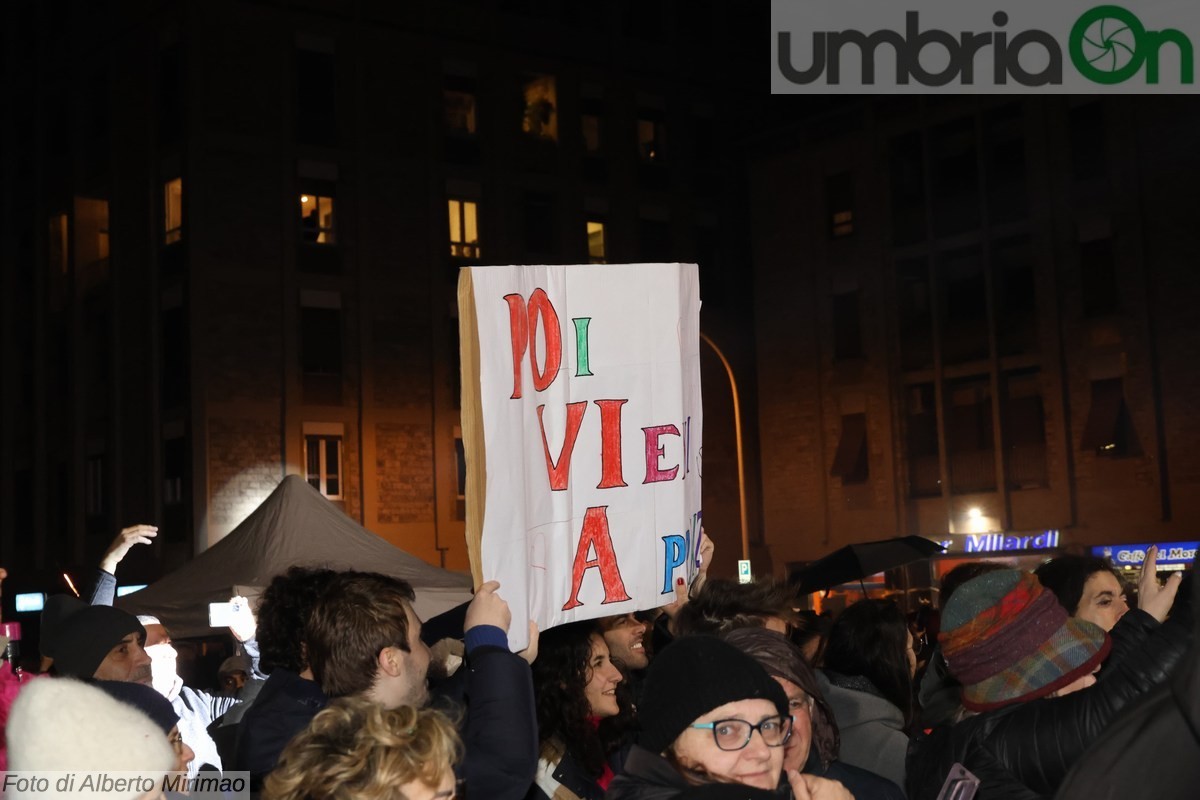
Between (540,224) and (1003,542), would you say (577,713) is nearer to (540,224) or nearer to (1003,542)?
(1003,542)

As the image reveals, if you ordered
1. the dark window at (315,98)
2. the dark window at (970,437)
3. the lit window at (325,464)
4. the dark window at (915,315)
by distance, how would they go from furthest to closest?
the dark window at (915,315)
the dark window at (315,98)
the dark window at (970,437)
the lit window at (325,464)

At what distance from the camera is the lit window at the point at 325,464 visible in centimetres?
3241

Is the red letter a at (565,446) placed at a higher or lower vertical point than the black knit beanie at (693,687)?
higher

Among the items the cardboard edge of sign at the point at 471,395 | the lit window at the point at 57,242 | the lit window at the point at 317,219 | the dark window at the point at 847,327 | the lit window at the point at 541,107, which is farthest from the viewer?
the lit window at the point at 57,242

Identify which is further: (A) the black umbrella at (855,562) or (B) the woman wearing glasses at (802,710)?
(A) the black umbrella at (855,562)

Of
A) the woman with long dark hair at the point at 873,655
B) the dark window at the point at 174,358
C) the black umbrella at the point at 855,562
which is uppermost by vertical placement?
the dark window at the point at 174,358

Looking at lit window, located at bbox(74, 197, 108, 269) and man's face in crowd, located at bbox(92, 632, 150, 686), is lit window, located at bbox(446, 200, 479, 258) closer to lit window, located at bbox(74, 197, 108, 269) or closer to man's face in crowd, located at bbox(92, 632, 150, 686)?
lit window, located at bbox(74, 197, 108, 269)

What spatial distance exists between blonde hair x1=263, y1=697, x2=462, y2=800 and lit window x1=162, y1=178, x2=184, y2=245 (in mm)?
30696

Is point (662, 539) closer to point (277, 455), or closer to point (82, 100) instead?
point (277, 455)

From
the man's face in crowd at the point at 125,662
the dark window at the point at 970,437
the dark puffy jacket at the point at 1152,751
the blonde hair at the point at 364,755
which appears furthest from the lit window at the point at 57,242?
the dark puffy jacket at the point at 1152,751

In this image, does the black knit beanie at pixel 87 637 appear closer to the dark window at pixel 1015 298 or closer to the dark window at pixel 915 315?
the dark window at pixel 1015 298

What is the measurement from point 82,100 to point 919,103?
68.1 feet

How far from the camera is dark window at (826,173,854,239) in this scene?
116ft

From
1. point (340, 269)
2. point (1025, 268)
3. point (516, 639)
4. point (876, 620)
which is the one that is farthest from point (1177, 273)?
point (516, 639)
